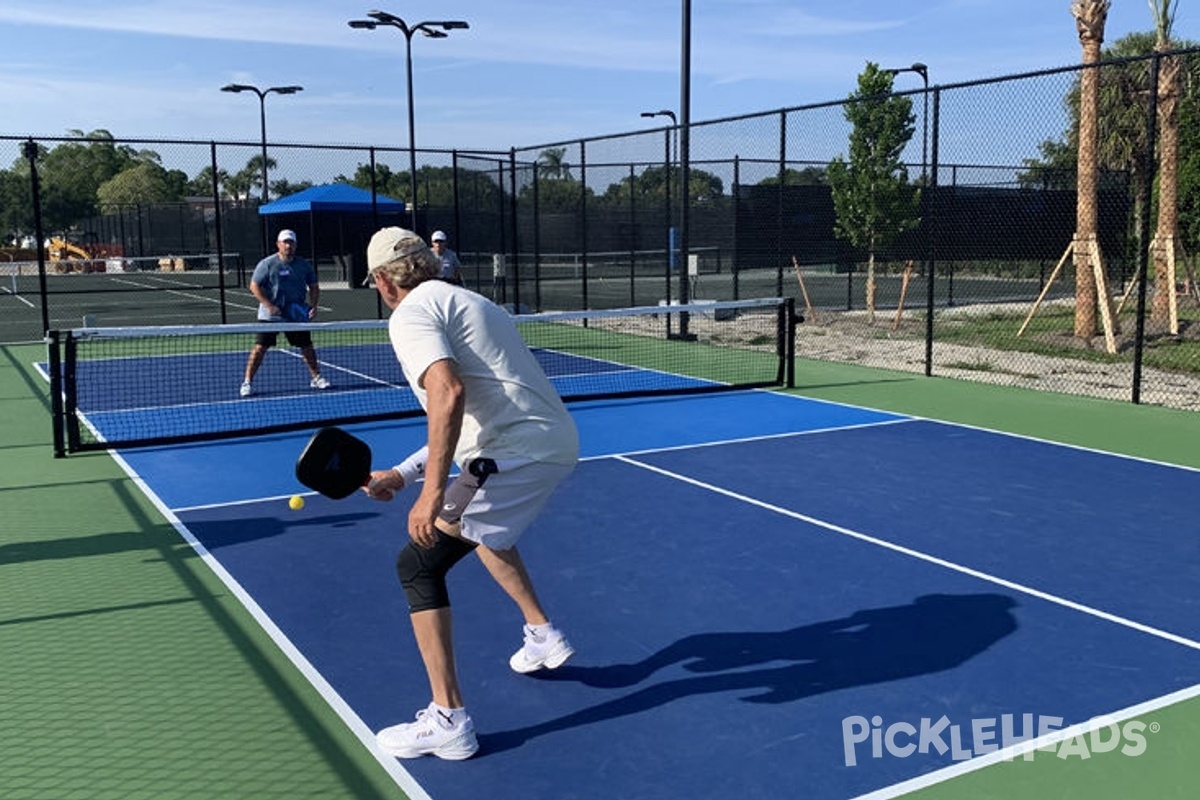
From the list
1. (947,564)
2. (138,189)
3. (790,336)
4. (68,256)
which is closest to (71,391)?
(947,564)

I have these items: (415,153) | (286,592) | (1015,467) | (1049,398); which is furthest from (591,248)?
(286,592)

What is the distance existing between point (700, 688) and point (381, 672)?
130cm

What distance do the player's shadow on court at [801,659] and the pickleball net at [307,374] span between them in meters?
5.64

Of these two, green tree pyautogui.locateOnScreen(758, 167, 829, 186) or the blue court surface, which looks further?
green tree pyautogui.locateOnScreen(758, 167, 829, 186)

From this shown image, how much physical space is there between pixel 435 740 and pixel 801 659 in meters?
1.66

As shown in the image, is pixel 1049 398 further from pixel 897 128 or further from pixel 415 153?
pixel 415 153

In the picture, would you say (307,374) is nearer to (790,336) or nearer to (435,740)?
(790,336)

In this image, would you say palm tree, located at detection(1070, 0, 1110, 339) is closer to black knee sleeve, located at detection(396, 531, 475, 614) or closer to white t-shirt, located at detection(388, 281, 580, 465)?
white t-shirt, located at detection(388, 281, 580, 465)

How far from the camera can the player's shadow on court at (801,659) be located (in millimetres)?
4277

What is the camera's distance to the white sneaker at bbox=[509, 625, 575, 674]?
4.42m

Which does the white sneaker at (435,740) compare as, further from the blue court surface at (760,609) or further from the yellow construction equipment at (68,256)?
the yellow construction equipment at (68,256)

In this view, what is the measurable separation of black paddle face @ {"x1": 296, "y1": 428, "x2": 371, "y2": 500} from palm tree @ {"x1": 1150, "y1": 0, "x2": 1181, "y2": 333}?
13852mm

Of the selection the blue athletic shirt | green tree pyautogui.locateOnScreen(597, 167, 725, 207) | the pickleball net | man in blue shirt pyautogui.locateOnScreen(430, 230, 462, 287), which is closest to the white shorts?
the pickleball net

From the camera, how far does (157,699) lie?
433 centimetres
